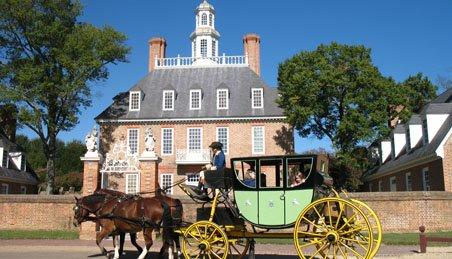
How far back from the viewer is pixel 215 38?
46.5 m

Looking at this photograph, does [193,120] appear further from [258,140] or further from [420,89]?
[420,89]

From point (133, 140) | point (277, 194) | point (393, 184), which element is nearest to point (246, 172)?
point (277, 194)

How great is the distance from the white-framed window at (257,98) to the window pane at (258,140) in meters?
1.93

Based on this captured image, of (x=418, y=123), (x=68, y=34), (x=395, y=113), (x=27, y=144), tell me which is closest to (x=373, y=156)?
(x=395, y=113)

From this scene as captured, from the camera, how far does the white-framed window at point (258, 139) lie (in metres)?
34.4

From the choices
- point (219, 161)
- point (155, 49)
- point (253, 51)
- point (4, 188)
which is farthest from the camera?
point (155, 49)

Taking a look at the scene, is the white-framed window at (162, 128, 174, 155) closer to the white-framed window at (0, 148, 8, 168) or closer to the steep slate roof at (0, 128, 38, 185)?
the steep slate roof at (0, 128, 38, 185)

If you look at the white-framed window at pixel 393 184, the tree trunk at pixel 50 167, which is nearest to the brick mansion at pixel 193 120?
the tree trunk at pixel 50 167

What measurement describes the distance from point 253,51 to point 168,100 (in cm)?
920

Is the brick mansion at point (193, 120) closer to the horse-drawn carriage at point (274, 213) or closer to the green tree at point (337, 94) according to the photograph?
the green tree at point (337, 94)

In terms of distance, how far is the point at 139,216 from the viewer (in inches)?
439

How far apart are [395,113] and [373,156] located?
22.7ft

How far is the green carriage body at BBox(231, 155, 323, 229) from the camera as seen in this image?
9.18 m

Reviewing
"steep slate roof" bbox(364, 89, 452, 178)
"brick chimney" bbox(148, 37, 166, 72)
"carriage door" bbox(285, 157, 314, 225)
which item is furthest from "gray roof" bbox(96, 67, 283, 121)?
"carriage door" bbox(285, 157, 314, 225)
